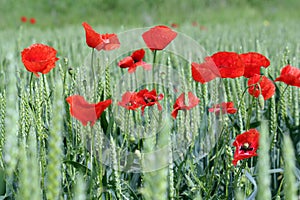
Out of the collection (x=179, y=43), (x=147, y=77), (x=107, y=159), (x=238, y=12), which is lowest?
(x=107, y=159)

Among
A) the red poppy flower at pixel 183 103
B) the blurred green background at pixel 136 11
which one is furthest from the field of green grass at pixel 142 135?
the blurred green background at pixel 136 11

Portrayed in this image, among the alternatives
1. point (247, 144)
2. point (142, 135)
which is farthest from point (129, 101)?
point (247, 144)

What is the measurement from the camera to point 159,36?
40.9 inches

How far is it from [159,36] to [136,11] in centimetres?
648

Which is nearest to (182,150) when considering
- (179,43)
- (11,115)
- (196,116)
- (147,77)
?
(196,116)

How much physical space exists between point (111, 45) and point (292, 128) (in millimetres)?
Answer: 574

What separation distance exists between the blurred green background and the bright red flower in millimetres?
5546

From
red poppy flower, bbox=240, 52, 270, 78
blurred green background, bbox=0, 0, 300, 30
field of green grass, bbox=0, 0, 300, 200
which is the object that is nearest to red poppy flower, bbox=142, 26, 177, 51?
field of green grass, bbox=0, 0, 300, 200

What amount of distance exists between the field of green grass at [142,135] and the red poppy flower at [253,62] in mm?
61

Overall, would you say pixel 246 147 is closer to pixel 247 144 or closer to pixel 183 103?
pixel 247 144

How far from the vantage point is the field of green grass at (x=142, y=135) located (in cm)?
46

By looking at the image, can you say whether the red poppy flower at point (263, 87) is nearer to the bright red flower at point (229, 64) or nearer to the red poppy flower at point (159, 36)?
the bright red flower at point (229, 64)

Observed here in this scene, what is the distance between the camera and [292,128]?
1354 millimetres

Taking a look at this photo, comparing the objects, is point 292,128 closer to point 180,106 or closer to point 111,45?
point 180,106
